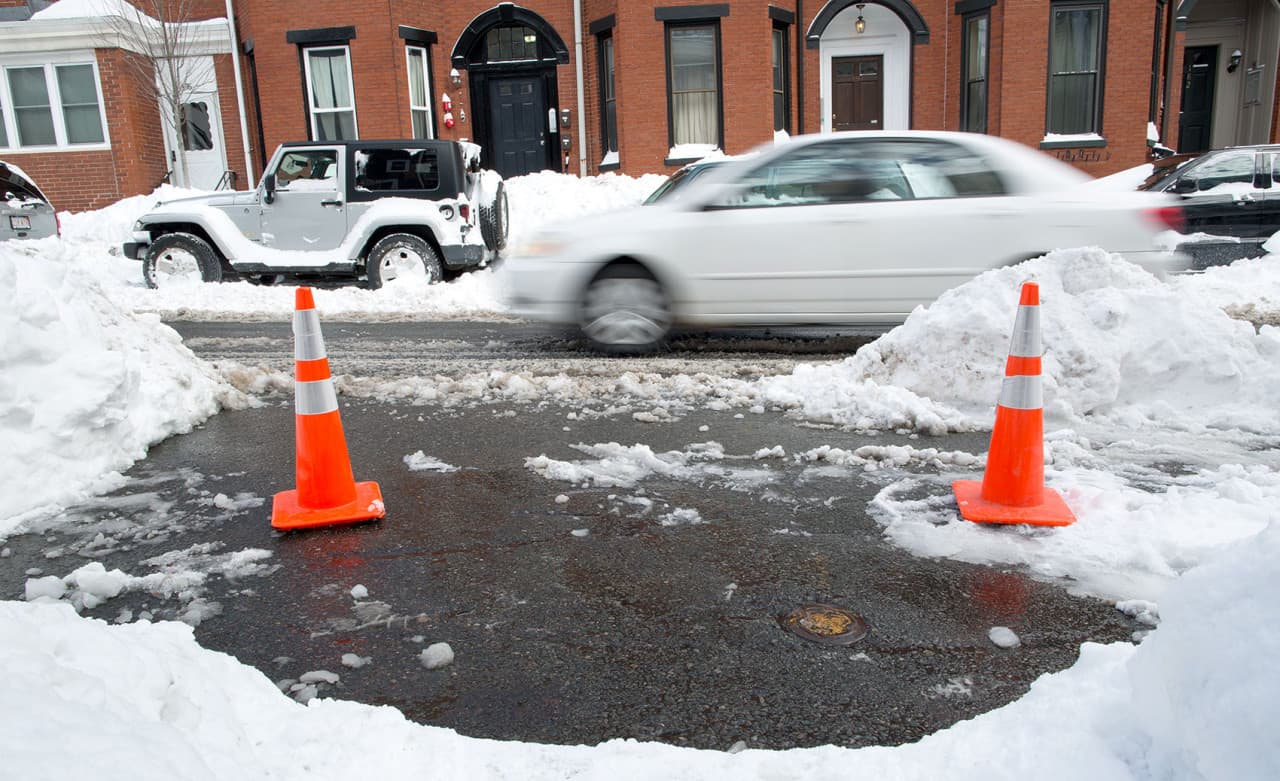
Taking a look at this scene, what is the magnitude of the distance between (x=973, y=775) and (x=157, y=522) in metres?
3.53

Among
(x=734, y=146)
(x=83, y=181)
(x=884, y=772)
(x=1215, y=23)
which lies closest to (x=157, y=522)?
(x=884, y=772)

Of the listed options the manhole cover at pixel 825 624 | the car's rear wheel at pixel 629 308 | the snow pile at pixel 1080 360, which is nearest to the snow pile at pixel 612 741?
the manhole cover at pixel 825 624

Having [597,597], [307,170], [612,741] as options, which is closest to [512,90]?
[307,170]

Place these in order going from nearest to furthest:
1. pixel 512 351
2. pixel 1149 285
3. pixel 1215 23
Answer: pixel 1149 285 < pixel 512 351 < pixel 1215 23

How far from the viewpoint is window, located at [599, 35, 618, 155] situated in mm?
18297

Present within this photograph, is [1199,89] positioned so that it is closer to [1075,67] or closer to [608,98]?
[1075,67]

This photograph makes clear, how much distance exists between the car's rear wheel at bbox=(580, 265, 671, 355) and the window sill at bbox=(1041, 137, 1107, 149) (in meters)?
13.0

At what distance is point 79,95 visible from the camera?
63.4 feet

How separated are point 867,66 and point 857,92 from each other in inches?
21.9

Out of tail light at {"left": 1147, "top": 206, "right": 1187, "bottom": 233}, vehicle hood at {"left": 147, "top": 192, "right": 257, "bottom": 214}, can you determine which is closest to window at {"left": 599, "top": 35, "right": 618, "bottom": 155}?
vehicle hood at {"left": 147, "top": 192, "right": 257, "bottom": 214}

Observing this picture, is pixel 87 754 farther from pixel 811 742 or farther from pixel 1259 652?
pixel 1259 652

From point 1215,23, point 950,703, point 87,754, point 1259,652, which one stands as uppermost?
point 1215,23

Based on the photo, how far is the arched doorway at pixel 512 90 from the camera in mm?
18750

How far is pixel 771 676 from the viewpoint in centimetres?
270
